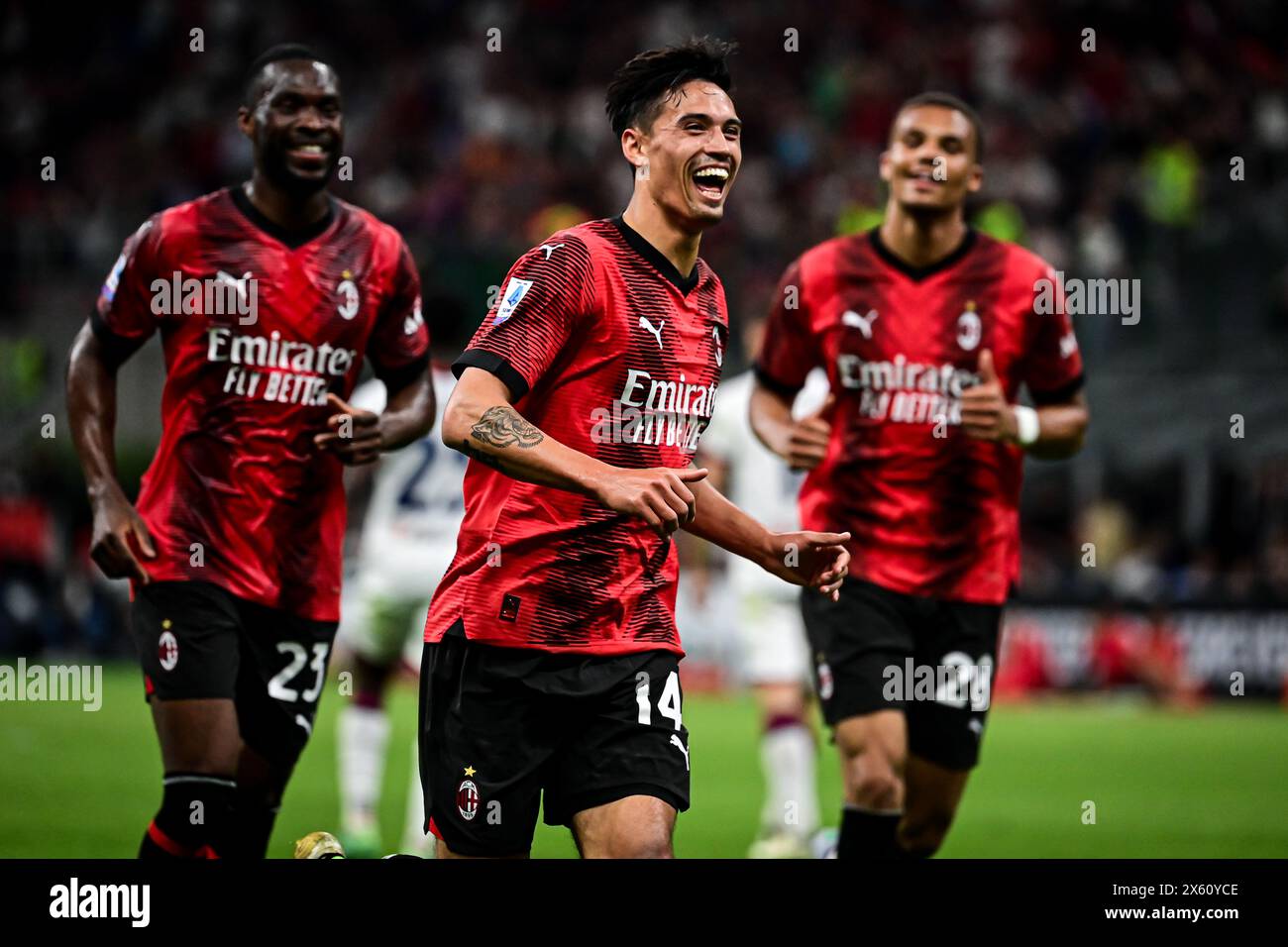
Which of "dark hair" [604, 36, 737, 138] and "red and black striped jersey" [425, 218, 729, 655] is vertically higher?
"dark hair" [604, 36, 737, 138]

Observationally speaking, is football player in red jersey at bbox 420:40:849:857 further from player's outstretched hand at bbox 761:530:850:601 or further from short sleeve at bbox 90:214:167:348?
short sleeve at bbox 90:214:167:348

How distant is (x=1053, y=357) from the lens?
291 inches

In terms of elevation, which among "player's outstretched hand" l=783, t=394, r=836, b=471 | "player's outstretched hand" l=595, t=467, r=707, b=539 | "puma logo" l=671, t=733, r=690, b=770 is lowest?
"puma logo" l=671, t=733, r=690, b=770

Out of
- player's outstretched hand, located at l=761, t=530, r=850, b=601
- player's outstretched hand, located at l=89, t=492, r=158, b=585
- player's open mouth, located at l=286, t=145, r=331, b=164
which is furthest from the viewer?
player's open mouth, located at l=286, t=145, r=331, b=164

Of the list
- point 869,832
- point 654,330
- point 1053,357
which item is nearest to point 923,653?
point 869,832

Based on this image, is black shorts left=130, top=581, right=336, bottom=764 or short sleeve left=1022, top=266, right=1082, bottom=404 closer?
black shorts left=130, top=581, right=336, bottom=764

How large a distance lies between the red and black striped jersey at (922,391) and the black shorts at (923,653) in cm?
8

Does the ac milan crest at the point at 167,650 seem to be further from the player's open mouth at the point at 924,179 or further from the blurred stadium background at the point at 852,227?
the blurred stadium background at the point at 852,227

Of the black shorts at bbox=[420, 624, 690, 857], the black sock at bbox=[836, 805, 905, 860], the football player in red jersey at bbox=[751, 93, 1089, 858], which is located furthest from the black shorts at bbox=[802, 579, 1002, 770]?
the black shorts at bbox=[420, 624, 690, 857]

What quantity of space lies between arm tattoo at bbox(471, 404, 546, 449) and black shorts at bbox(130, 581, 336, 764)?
185 centimetres

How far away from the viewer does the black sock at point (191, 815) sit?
5.96 meters

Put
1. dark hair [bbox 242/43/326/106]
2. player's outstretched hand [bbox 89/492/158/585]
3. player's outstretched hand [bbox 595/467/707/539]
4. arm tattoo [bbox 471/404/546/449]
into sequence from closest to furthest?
player's outstretched hand [bbox 595/467/707/539] < arm tattoo [bbox 471/404/546/449] < player's outstretched hand [bbox 89/492/158/585] < dark hair [bbox 242/43/326/106]

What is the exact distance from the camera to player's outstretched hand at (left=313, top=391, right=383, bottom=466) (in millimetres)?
6371
